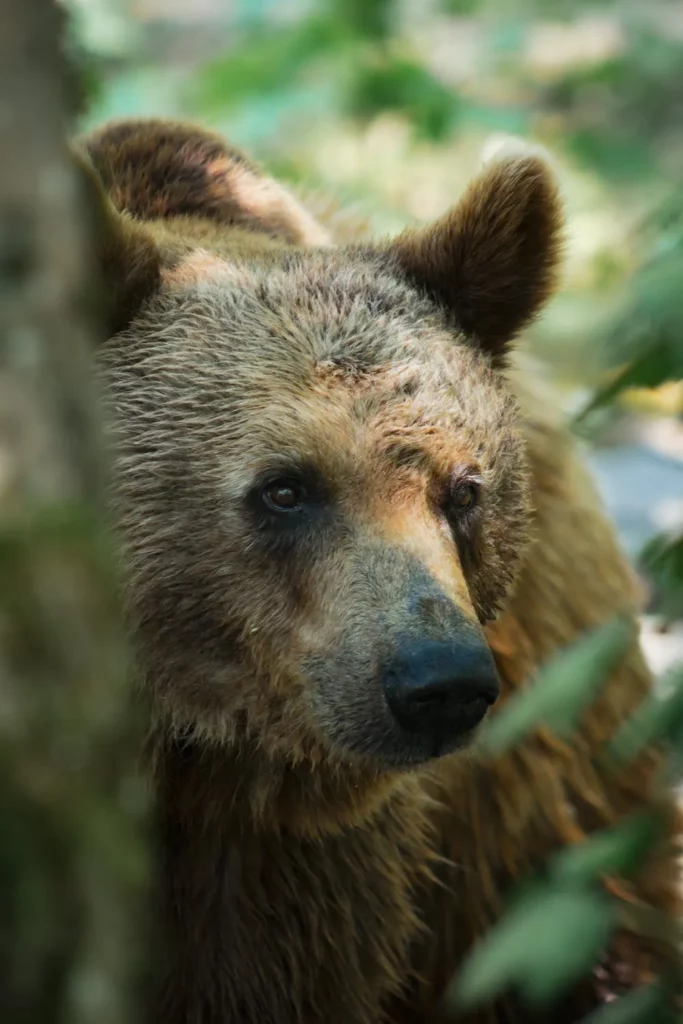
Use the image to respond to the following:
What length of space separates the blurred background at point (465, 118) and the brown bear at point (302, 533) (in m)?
1.73

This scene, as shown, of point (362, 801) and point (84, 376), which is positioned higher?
point (84, 376)

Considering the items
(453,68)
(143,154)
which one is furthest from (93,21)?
(143,154)

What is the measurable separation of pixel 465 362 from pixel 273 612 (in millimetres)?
979

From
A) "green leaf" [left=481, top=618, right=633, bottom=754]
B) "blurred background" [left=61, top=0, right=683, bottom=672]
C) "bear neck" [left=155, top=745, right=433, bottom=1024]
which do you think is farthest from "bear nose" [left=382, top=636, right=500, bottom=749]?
"blurred background" [left=61, top=0, right=683, bottom=672]

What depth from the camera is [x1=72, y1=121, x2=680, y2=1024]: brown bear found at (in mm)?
3645

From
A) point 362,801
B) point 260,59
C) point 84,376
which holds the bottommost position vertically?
point 362,801

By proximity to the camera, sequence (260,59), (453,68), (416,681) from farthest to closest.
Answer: (453,68) → (260,59) → (416,681)

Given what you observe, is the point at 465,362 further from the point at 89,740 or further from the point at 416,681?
the point at 89,740

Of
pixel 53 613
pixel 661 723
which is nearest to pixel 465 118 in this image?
pixel 661 723

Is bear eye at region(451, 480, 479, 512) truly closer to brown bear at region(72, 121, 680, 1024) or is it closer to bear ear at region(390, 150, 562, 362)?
brown bear at region(72, 121, 680, 1024)

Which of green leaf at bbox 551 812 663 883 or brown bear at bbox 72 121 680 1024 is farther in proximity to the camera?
brown bear at bbox 72 121 680 1024

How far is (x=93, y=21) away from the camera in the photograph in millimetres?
10500

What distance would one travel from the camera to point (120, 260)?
3.86 meters

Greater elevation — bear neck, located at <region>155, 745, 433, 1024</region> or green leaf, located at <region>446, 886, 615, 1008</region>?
green leaf, located at <region>446, 886, 615, 1008</region>
